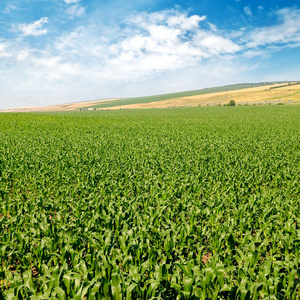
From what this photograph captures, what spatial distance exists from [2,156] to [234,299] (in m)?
14.6

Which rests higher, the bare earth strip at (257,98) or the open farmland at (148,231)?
the bare earth strip at (257,98)

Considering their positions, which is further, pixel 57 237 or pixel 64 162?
pixel 64 162

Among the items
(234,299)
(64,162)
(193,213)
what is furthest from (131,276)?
(64,162)

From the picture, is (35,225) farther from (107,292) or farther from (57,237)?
(107,292)

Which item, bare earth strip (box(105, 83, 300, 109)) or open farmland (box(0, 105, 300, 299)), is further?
bare earth strip (box(105, 83, 300, 109))

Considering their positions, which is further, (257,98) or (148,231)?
(257,98)

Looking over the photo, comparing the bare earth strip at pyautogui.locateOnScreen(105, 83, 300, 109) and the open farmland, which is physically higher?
the bare earth strip at pyautogui.locateOnScreen(105, 83, 300, 109)

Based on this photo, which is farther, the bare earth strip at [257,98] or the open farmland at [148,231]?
the bare earth strip at [257,98]

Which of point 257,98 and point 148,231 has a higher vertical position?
point 257,98

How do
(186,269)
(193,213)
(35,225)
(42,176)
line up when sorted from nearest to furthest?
(186,269)
(35,225)
(193,213)
(42,176)

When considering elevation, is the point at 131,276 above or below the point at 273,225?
above

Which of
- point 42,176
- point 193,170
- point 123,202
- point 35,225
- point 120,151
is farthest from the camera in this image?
point 120,151

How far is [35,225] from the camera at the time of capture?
19.3 feet

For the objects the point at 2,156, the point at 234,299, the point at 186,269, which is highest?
the point at 2,156
